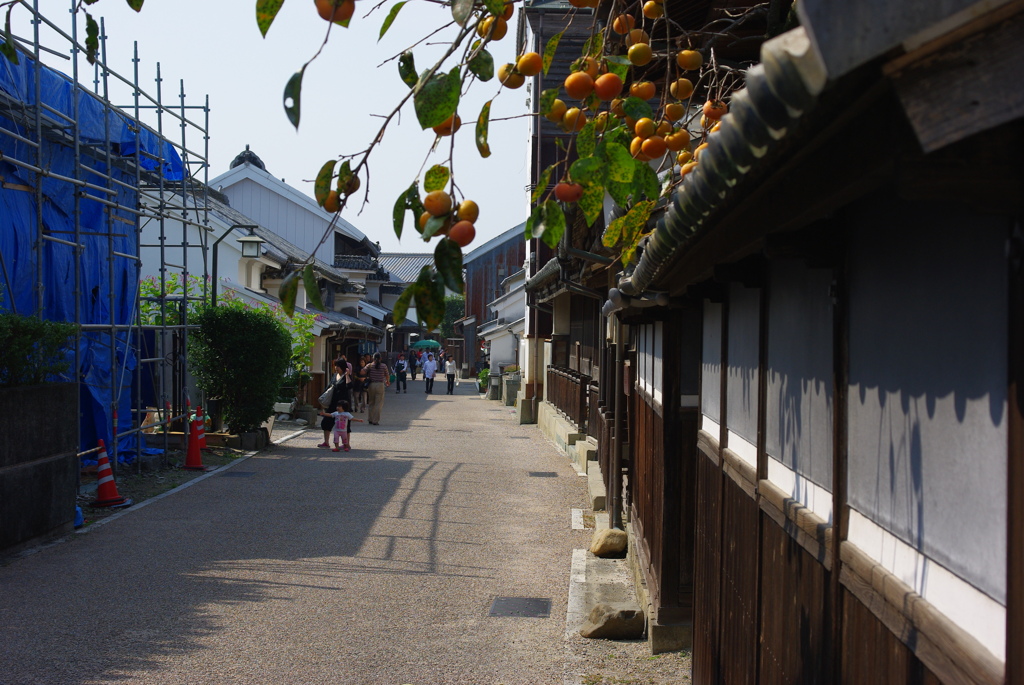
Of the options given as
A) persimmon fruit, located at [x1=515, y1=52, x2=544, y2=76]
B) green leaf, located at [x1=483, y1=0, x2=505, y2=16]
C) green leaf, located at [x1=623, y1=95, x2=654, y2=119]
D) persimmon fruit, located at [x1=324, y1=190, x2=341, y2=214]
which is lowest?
persimmon fruit, located at [x1=324, y1=190, x2=341, y2=214]

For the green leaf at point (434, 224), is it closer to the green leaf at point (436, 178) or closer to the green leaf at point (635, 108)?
the green leaf at point (436, 178)

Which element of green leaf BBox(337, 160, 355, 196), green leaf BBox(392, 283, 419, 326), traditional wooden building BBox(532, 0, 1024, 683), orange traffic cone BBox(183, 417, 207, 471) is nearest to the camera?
traditional wooden building BBox(532, 0, 1024, 683)

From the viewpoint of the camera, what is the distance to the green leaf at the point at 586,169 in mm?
2436

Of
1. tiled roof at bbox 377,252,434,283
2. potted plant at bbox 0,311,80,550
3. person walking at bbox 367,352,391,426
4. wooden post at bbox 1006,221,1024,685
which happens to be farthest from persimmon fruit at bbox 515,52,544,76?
tiled roof at bbox 377,252,434,283

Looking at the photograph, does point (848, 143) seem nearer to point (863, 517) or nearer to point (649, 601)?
point (863, 517)

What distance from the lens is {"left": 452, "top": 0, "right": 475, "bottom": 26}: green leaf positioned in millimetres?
2350

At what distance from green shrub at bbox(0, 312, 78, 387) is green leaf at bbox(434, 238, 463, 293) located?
25.8 feet

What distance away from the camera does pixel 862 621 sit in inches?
89.1

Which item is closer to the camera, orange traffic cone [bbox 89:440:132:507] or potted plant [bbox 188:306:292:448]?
orange traffic cone [bbox 89:440:132:507]

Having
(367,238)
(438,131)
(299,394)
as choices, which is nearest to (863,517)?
(438,131)

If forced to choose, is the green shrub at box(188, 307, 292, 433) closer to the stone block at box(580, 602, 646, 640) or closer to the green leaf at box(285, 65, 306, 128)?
the stone block at box(580, 602, 646, 640)

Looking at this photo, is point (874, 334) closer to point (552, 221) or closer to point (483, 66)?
point (552, 221)

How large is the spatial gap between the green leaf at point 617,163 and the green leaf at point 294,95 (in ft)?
3.06

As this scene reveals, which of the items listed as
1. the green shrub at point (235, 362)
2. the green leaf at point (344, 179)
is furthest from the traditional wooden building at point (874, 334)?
the green shrub at point (235, 362)
